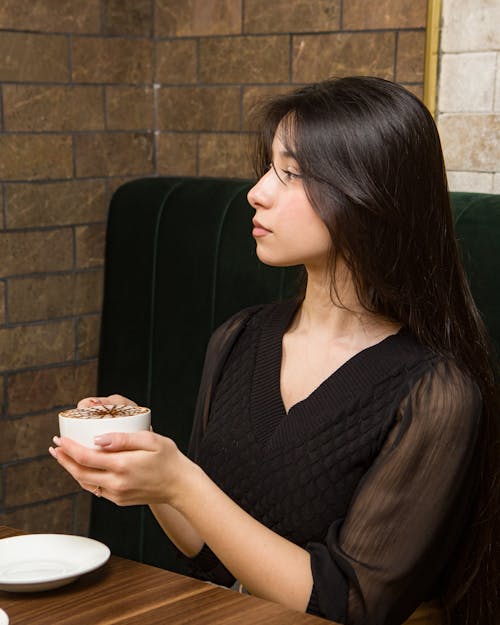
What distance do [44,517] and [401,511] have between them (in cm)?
146

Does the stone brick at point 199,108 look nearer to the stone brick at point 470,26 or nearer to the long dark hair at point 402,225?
the stone brick at point 470,26

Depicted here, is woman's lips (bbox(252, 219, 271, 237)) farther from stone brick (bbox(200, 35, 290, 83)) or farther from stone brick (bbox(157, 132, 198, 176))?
stone brick (bbox(157, 132, 198, 176))

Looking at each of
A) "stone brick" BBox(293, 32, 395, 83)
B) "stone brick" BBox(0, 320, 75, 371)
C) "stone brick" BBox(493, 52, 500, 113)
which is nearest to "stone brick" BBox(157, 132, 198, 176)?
"stone brick" BBox(293, 32, 395, 83)

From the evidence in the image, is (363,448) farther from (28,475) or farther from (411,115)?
(28,475)

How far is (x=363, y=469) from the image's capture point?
141 cm

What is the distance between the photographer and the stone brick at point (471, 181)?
81.4 inches

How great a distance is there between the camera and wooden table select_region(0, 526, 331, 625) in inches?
41.6

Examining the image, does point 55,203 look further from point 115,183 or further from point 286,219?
point 286,219

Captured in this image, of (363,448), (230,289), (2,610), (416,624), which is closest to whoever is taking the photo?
(2,610)

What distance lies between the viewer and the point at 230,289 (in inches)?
84.9

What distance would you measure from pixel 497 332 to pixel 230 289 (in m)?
0.66

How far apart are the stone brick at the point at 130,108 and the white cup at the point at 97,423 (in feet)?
5.03

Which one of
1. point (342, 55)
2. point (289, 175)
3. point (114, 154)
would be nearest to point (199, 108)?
point (114, 154)

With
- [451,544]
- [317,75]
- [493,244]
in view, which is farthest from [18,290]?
[451,544]
